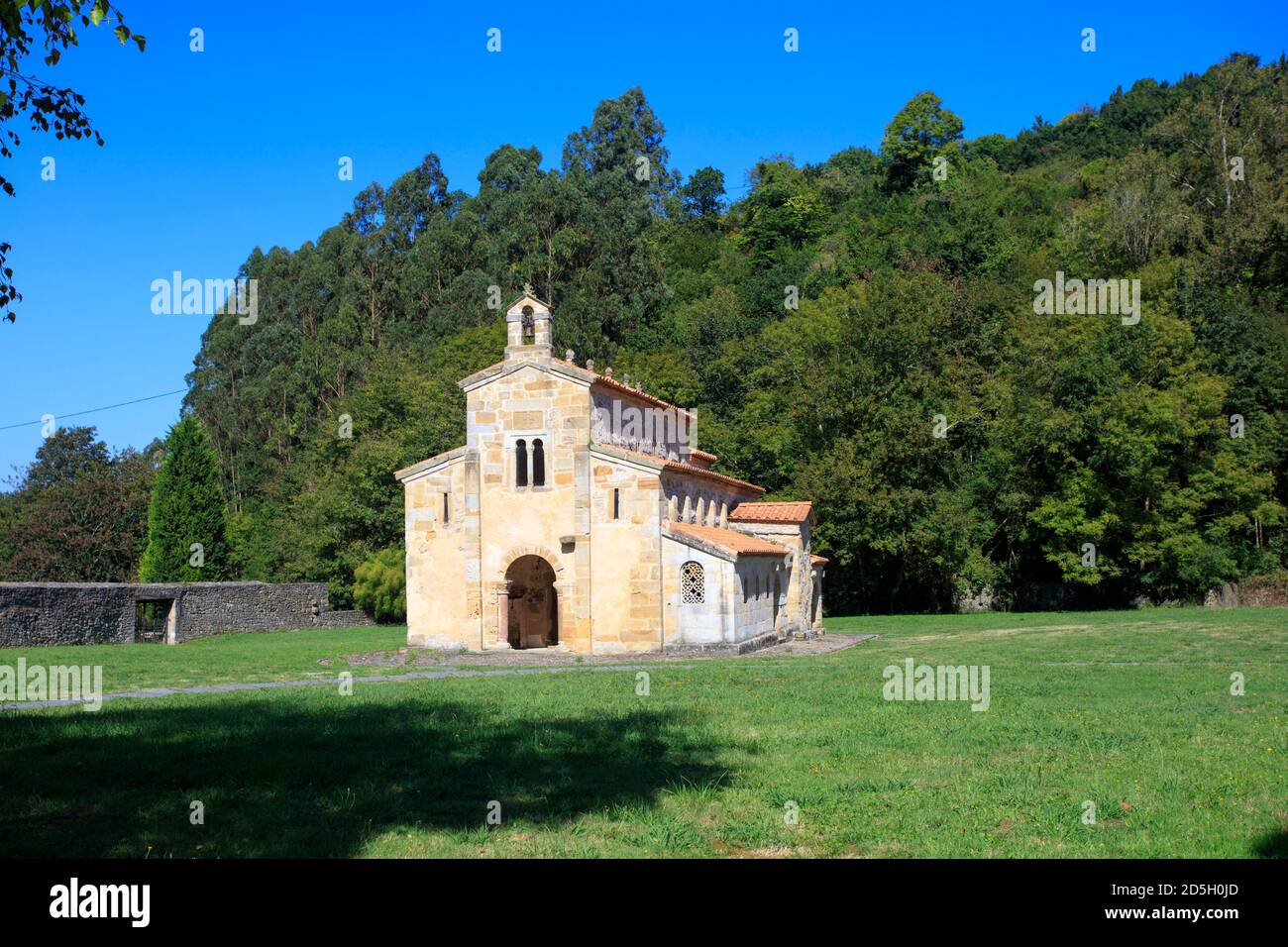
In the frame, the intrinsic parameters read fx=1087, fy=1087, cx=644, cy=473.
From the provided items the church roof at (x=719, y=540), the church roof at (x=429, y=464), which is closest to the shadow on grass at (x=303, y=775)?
the church roof at (x=719, y=540)

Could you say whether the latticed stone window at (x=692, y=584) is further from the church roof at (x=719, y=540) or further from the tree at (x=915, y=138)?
the tree at (x=915, y=138)

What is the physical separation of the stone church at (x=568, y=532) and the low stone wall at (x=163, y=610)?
43.7ft

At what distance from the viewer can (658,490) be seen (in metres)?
32.5

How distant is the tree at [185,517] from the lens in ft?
184

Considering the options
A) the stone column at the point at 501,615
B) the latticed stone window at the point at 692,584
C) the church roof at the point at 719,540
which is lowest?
the stone column at the point at 501,615

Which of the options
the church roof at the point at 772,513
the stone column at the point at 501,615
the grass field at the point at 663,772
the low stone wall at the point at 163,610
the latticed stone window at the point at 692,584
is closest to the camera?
the grass field at the point at 663,772

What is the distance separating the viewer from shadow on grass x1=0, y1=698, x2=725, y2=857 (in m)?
8.94

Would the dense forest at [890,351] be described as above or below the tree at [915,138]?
below

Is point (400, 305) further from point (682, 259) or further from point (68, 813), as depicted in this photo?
point (68, 813)

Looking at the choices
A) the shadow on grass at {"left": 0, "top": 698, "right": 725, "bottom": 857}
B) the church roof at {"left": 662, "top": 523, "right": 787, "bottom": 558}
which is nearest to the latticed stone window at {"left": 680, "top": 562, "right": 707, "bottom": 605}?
the church roof at {"left": 662, "top": 523, "right": 787, "bottom": 558}

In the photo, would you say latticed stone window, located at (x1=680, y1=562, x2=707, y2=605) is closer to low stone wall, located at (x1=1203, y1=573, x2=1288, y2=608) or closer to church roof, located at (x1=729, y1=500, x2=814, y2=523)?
church roof, located at (x1=729, y1=500, x2=814, y2=523)

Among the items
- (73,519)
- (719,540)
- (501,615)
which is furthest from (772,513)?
(73,519)

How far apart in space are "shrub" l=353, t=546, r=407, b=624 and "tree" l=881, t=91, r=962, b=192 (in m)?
59.9
